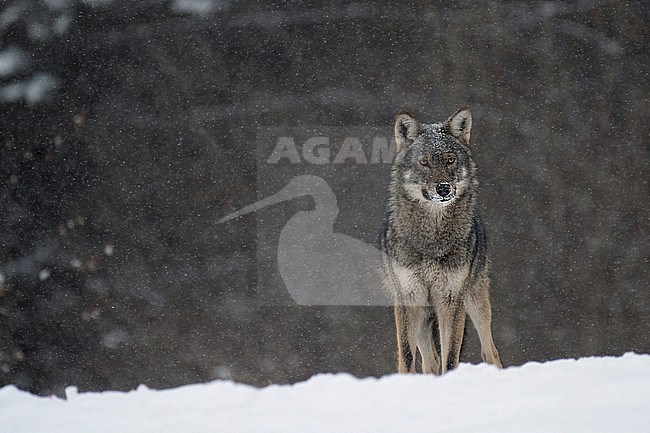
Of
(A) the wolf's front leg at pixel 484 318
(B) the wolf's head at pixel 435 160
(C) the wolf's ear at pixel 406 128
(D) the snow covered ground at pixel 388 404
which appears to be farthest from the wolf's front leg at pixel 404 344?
(C) the wolf's ear at pixel 406 128

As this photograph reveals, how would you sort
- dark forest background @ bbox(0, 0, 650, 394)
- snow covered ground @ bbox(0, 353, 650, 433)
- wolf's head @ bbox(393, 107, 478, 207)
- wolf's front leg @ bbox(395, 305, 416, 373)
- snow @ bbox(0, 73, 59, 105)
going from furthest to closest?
snow @ bbox(0, 73, 59, 105) < dark forest background @ bbox(0, 0, 650, 394) < wolf's front leg @ bbox(395, 305, 416, 373) < wolf's head @ bbox(393, 107, 478, 207) < snow covered ground @ bbox(0, 353, 650, 433)

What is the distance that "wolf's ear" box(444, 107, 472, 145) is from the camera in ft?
9.63

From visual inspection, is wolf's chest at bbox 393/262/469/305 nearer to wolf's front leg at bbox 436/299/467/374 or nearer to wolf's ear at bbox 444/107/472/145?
wolf's front leg at bbox 436/299/467/374

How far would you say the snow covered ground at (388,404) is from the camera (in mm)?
2246

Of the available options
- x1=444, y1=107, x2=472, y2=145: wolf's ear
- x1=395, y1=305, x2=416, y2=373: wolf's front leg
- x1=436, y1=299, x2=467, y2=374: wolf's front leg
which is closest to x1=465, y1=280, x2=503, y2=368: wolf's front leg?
x1=436, y1=299, x2=467, y2=374: wolf's front leg

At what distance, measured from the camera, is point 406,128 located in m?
2.96

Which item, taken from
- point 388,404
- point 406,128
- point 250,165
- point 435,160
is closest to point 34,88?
point 250,165

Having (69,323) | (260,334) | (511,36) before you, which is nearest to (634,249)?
(511,36)

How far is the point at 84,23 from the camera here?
130 inches

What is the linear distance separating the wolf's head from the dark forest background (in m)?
0.25

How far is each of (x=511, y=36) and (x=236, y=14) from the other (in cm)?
126

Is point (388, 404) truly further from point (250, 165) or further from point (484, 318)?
point (250, 165)

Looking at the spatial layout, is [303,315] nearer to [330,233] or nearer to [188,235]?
[330,233]

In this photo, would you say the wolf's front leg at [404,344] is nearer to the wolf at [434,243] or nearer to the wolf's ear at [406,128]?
the wolf at [434,243]
